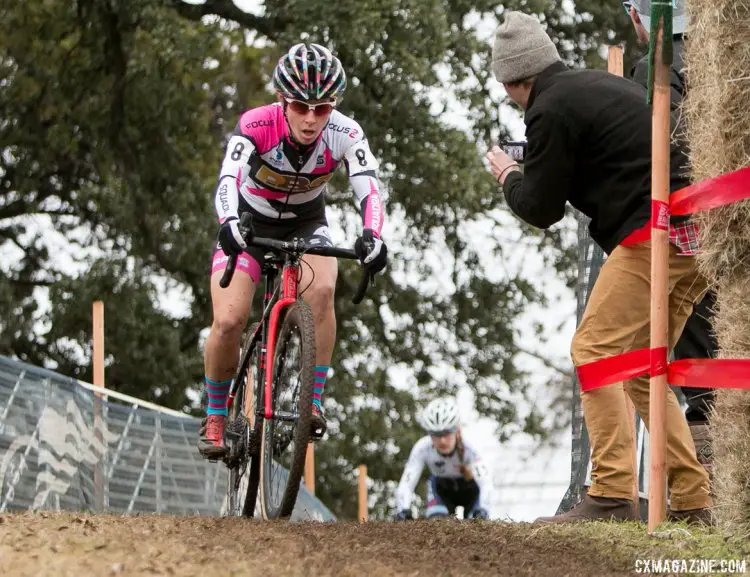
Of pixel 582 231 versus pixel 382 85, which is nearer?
pixel 582 231

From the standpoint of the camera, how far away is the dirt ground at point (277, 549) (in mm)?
5391

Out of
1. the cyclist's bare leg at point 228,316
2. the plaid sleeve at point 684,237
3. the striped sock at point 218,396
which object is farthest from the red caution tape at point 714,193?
the striped sock at point 218,396

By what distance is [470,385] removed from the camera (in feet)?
93.8

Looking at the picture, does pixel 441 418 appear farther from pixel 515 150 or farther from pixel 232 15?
pixel 232 15

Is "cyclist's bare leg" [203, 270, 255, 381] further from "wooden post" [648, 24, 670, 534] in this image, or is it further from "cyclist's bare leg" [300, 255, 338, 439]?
"wooden post" [648, 24, 670, 534]

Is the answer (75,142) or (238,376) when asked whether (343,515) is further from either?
(238,376)

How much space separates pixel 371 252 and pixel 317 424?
3.33ft

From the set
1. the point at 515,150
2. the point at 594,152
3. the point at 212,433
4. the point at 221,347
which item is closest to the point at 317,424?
the point at 221,347

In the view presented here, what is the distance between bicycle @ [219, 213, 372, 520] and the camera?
→ 7.74m

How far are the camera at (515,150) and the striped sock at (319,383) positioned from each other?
166cm

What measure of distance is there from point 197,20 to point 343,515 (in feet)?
37.0

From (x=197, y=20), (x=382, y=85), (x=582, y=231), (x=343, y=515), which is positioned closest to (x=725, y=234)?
(x=582, y=231)

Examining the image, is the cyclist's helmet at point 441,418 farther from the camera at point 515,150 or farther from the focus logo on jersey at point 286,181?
the camera at point 515,150

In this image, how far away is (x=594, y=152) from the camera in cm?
731
